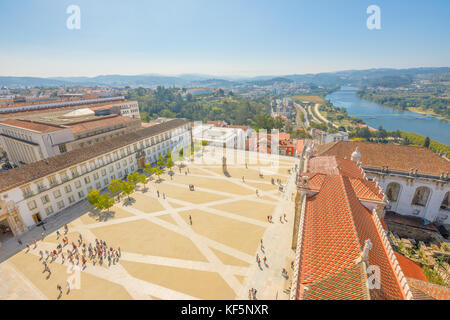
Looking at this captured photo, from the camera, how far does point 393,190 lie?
132ft

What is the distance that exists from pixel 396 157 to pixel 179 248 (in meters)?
42.4

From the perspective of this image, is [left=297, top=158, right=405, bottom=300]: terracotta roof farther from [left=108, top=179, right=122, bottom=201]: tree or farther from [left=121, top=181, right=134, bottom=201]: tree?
[left=108, top=179, right=122, bottom=201]: tree

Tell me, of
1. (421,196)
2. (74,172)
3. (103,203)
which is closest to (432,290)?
(421,196)

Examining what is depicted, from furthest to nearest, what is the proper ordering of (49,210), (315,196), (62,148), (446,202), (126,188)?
(62,148) → (126,188) → (49,210) → (446,202) → (315,196)

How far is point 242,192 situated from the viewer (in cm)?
4862

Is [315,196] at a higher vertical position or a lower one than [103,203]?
higher

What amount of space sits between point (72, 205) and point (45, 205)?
4972mm

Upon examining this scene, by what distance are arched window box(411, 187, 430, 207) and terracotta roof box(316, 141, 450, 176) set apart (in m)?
3.25

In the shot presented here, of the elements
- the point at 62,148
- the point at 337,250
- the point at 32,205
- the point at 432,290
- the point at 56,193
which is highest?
the point at 337,250

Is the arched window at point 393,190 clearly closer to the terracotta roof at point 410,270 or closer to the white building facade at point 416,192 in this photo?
the white building facade at point 416,192

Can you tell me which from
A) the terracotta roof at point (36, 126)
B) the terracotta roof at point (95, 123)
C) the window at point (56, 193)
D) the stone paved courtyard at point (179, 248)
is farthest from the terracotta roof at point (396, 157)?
the terracotta roof at point (36, 126)

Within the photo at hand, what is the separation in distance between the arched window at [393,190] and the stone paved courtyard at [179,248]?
17410 mm

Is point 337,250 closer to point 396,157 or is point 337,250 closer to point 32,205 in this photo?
point 396,157

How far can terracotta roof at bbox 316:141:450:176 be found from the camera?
1491 inches
